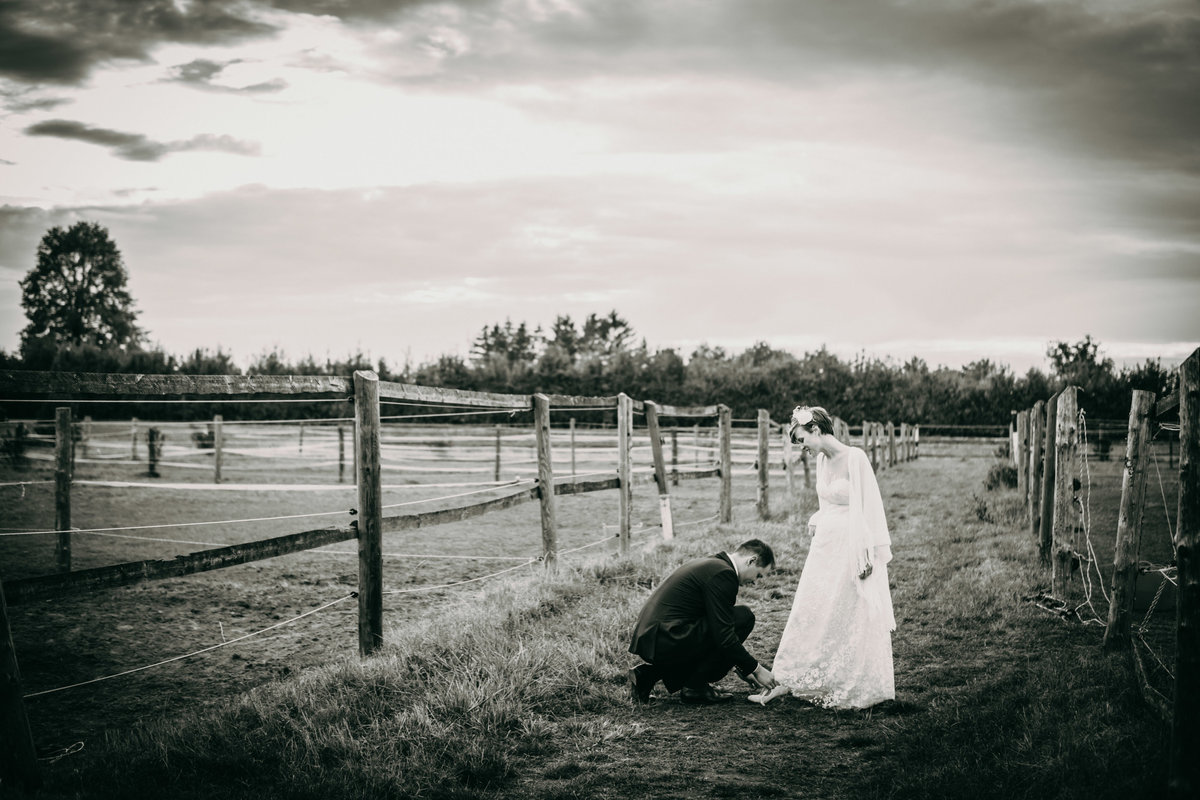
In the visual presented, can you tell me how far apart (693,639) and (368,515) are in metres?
2.21

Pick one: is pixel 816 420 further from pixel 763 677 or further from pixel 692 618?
pixel 763 677

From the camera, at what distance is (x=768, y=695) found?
187 inches

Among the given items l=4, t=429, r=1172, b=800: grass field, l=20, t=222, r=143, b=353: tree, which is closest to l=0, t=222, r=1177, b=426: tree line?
l=20, t=222, r=143, b=353: tree

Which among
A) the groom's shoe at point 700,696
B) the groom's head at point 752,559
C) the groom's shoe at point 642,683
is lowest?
the groom's shoe at point 700,696

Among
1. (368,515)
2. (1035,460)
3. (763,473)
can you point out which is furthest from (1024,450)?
(368,515)

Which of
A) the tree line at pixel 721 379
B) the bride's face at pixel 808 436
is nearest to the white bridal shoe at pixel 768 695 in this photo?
the bride's face at pixel 808 436

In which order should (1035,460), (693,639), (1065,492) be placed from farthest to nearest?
(1035,460) < (1065,492) < (693,639)

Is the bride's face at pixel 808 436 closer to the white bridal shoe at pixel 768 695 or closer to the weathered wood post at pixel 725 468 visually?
the white bridal shoe at pixel 768 695

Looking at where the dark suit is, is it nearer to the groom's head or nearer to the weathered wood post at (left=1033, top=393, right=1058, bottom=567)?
the groom's head

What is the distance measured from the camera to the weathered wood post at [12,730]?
10.2ft

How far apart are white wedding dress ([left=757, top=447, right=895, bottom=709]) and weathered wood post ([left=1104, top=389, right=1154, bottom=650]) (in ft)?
5.55

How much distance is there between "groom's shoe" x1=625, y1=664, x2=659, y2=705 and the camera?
471 centimetres

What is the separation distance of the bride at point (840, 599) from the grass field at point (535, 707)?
6.4 inches

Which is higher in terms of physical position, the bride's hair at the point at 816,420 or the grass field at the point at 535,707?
the bride's hair at the point at 816,420
